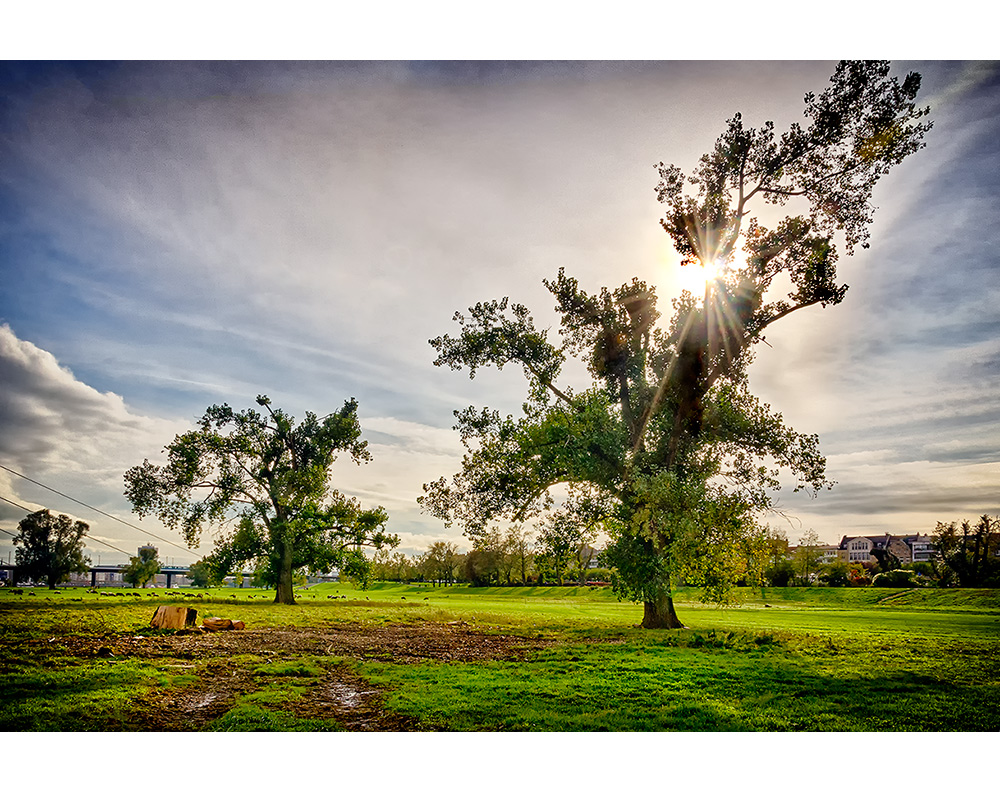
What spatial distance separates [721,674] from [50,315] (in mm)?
13625

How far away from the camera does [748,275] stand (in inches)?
585

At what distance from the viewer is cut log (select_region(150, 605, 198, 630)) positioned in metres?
14.5

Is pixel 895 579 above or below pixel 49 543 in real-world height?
below

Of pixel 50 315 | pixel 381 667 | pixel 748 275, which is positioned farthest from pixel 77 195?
pixel 748 275

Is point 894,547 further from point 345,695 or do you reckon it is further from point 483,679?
point 345,695

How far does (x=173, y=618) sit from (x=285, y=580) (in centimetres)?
1412

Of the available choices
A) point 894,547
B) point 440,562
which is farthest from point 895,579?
point 894,547

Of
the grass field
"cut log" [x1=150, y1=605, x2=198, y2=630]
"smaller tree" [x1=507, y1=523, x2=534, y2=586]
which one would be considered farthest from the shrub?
"cut log" [x1=150, y1=605, x2=198, y2=630]

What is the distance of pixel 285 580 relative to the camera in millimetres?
28266

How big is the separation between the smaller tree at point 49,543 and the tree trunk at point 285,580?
7.71 m

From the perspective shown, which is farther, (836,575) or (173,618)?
(836,575)

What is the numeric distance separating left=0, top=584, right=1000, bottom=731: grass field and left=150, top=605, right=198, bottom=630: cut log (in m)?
0.43

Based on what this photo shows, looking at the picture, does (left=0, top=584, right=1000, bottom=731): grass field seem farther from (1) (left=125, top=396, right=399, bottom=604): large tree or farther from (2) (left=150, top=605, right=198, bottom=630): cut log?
(1) (left=125, top=396, right=399, bottom=604): large tree
